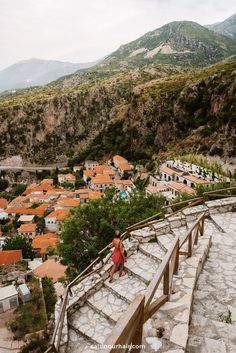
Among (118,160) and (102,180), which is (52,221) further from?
(118,160)

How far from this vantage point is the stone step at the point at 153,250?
Answer: 29.5ft

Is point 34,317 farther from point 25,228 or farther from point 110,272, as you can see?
point 25,228

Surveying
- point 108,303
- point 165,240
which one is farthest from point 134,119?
point 108,303

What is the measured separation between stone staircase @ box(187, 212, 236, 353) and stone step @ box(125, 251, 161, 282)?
1436mm

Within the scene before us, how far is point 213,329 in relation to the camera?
521 cm

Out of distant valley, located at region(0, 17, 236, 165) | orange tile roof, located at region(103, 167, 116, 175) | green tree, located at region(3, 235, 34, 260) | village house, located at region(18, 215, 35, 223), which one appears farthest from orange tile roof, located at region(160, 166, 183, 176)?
green tree, located at region(3, 235, 34, 260)

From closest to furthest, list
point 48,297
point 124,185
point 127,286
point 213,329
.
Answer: point 213,329
point 127,286
point 48,297
point 124,185

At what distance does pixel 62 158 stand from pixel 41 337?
287 feet

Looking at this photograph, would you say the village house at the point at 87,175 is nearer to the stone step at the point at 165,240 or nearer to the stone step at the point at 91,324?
the stone step at the point at 165,240

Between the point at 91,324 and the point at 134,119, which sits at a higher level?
the point at 91,324

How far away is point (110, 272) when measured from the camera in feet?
27.2

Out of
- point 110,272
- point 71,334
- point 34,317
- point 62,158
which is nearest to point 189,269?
point 110,272

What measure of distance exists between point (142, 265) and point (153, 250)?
907 mm

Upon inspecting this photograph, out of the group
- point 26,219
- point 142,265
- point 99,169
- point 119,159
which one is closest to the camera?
point 142,265
